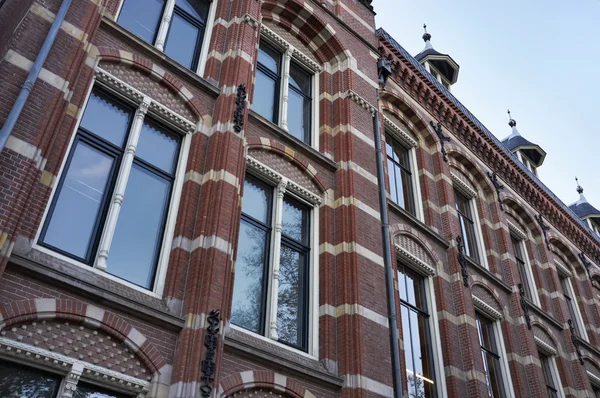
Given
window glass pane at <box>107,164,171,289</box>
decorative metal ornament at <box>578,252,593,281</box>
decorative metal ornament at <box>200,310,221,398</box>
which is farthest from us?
decorative metal ornament at <box>578,252,593,281</box>

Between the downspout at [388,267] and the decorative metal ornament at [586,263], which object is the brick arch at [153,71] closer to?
the downspout at [388,267]

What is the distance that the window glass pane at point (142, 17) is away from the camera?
10.9 m

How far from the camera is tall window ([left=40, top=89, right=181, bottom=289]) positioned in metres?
8.16

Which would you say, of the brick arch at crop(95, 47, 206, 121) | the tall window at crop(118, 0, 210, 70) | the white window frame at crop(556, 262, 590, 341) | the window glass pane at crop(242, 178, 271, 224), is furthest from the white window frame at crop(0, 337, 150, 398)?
the white window frame at crop(556, 262, 590, 341)

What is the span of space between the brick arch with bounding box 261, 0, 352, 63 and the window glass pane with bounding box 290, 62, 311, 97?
2.38ft

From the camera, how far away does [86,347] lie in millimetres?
7199

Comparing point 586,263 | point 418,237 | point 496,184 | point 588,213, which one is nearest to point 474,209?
point 496,184

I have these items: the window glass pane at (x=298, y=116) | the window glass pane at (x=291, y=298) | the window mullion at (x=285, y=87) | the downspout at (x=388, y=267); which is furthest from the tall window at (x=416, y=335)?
the window mullion at (x=285, y=87)

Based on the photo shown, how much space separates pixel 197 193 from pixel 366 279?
3623mm

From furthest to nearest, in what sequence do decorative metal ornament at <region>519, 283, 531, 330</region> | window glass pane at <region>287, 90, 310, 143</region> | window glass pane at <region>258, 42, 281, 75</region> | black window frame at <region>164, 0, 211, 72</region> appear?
decorative metal ornament at <region>519, 283, 531, 330</region>, window glass pane at <region>258, 42, 281, 75</region>, window glass pane at <region>287, 90, 310, 143</region>, black window frame at <region>164, 0, 211, 72</region>

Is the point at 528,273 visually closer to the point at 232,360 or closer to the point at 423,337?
the point at 423,337

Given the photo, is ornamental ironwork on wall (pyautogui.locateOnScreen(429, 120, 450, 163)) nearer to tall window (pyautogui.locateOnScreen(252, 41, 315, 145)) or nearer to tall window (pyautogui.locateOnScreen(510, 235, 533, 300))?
tall window (pyautogui.locateOnScreen(510, 235, 533, 300))

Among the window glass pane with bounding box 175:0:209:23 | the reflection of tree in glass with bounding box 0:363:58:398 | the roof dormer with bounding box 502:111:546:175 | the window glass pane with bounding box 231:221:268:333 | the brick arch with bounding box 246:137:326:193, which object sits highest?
the roof dormer with bounding box 502:111:546:175

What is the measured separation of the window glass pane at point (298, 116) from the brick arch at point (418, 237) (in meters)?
2.95
